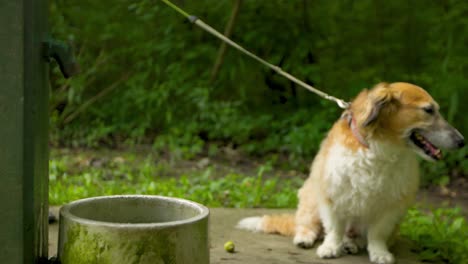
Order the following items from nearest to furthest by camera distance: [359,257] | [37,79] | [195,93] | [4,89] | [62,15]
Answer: [4,89], [37,79], [359,257], [195,93], [62,15]

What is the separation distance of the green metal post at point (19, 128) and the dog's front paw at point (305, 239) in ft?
6.76

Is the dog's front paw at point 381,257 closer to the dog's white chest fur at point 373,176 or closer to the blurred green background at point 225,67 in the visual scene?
the dog's white chest fur at point 373,176

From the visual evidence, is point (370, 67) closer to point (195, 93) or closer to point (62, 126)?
point (195, 93)

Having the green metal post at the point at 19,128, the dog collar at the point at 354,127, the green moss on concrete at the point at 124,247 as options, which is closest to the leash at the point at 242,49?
the dog collar at the point at 354,127

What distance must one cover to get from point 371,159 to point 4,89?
7.51 ft

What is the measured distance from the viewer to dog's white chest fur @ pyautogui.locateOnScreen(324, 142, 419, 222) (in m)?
3.86

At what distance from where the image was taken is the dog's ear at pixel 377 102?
3846mm

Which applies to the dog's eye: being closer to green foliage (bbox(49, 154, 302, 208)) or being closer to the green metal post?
green foliage (bbox(49, 154, 302, 208))

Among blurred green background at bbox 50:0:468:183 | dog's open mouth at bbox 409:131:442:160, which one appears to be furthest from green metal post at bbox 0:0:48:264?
blurred green background at bbox 50:0:468:183

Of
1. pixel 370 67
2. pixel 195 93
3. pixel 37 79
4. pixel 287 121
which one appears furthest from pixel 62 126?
pixel 37 79

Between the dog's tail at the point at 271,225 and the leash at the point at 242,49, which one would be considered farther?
the dog's tail at the point at 271,225

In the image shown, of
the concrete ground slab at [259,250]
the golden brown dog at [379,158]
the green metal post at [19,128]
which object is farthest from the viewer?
the golden brown dog at [379,158]

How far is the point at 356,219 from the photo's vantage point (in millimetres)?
4090

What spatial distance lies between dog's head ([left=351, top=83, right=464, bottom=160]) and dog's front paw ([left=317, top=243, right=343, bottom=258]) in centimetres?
71
